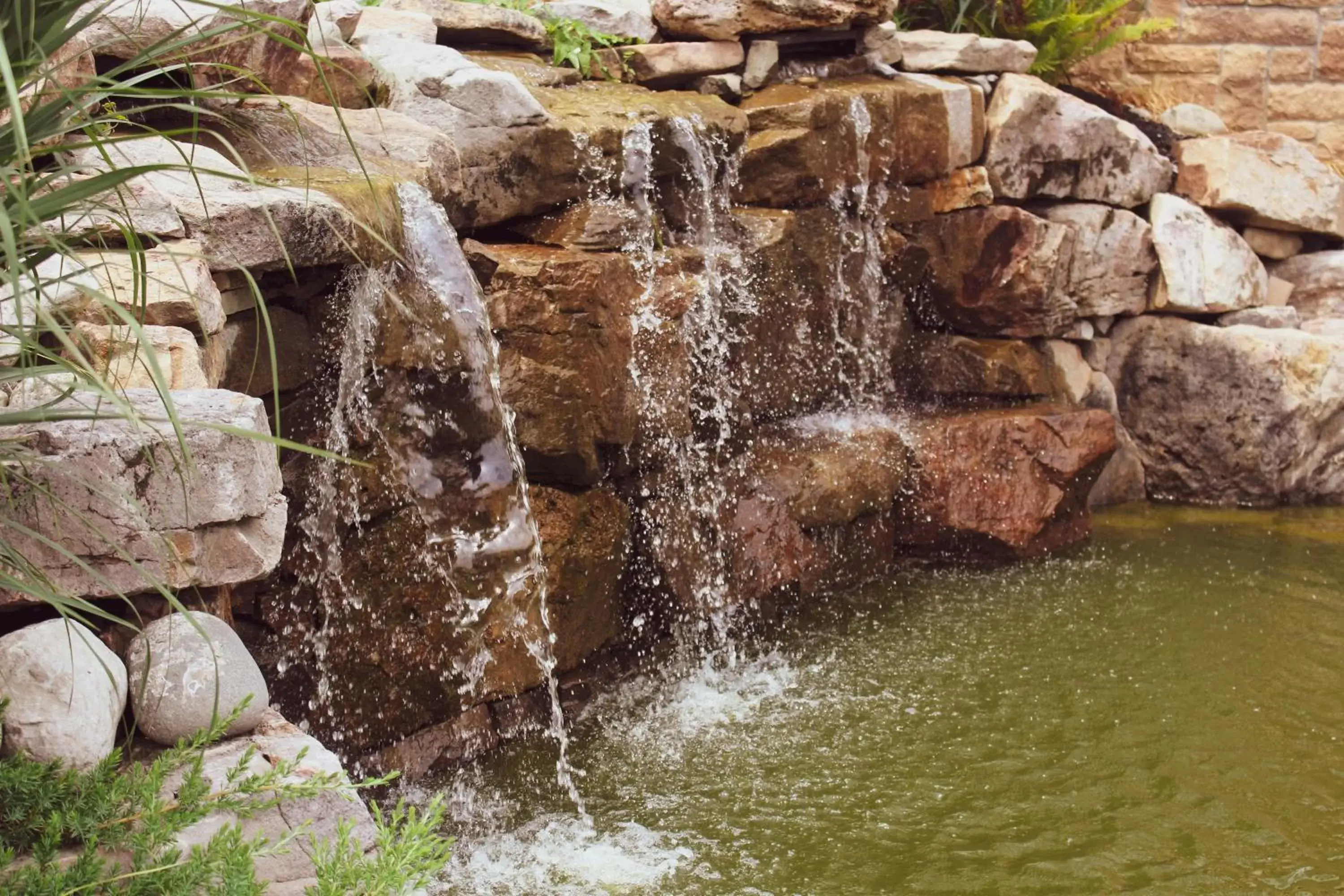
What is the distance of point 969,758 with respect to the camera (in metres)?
4.37

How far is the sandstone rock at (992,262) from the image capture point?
697 cm

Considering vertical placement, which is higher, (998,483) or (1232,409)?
(1232,409)

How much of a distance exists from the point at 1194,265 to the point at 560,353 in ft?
14.3

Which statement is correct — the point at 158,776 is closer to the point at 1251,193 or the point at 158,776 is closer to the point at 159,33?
the point at 159,33

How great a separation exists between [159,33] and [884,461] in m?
3.55

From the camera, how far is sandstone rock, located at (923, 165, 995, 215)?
694cm

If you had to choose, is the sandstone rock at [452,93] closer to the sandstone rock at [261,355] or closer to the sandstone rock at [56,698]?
the sandstone rock at [261,355]

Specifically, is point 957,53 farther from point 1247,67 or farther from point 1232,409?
point 1247,67

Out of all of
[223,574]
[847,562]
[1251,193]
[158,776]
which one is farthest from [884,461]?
[158,776]

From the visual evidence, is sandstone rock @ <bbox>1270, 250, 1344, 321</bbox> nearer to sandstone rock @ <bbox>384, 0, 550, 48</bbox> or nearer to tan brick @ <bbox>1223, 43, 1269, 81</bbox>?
tan brick @ <bbox>1223, 43, 1269, 81</bbox>

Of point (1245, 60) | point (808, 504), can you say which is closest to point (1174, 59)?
point (1245, 60)

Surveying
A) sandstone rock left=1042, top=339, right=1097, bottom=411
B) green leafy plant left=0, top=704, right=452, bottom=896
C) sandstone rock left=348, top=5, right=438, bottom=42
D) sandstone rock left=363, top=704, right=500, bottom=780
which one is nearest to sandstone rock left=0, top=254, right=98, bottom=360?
green leafy plant left=0, top=704, right=452, bottom=896

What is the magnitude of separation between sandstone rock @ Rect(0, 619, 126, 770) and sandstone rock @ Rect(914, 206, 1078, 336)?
5285 millimetres

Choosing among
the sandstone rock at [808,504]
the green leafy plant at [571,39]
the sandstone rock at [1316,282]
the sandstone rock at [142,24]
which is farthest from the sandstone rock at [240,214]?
the sandstone rock at [1316,282]
